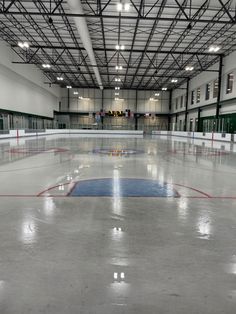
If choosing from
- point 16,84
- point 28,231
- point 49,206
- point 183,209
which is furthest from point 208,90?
point 28,231

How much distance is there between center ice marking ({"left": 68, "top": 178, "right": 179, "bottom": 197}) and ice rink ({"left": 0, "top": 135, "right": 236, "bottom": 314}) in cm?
3

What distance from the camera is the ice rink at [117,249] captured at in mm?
2824

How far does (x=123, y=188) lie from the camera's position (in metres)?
8.05

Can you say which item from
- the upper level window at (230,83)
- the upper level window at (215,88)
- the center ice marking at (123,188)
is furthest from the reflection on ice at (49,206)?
the upper level window at (215,88)

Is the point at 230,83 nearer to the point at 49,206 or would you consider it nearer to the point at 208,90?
the point at 208,90

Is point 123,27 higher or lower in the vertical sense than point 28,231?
higher

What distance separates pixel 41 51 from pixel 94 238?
41.9 m

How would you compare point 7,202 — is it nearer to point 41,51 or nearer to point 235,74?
point 235,74

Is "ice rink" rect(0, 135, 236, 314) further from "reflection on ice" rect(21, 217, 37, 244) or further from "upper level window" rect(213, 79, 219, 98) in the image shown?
"upper level window" rect(213, 79, 219, 98)

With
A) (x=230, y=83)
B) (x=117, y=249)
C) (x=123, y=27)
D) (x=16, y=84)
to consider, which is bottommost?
(x=117, y=249)

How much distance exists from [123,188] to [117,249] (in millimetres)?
4027

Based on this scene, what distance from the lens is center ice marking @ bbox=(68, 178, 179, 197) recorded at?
24.2 feet

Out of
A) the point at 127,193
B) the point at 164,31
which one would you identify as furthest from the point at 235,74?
the point at 127,193

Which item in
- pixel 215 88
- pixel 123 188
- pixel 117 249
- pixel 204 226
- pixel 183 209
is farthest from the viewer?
pixel 215 88
